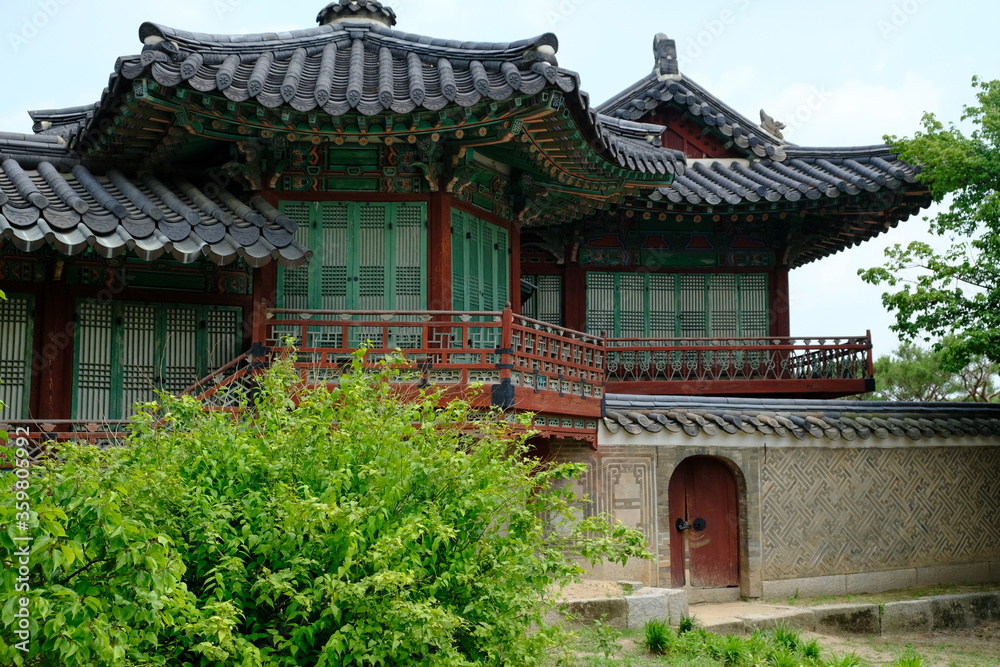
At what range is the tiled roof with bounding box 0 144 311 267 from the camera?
406 inches

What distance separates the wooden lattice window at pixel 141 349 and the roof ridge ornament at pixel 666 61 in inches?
418

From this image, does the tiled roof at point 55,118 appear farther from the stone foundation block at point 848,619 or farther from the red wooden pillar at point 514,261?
the stone foundation block at point 848,619

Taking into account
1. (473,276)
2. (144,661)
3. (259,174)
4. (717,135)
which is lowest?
(144,661)

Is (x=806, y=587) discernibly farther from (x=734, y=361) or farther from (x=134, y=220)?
(x=134, y=220)

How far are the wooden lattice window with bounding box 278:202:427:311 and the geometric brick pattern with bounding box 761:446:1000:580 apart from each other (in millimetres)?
5461

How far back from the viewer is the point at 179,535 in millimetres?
6062

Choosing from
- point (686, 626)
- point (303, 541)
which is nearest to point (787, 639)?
point (686, 626)

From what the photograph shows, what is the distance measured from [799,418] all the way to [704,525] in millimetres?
1951

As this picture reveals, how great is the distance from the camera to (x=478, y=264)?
13.3 m

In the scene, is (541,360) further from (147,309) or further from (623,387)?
(623,387)

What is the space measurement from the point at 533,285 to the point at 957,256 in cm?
643

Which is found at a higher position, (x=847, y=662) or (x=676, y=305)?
(x=676, y=305)

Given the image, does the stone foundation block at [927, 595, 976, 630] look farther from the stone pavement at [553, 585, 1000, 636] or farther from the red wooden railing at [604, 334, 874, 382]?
the red wooden railing at [604, 334, 874, 382]

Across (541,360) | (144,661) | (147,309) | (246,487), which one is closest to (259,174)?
(147,309)
